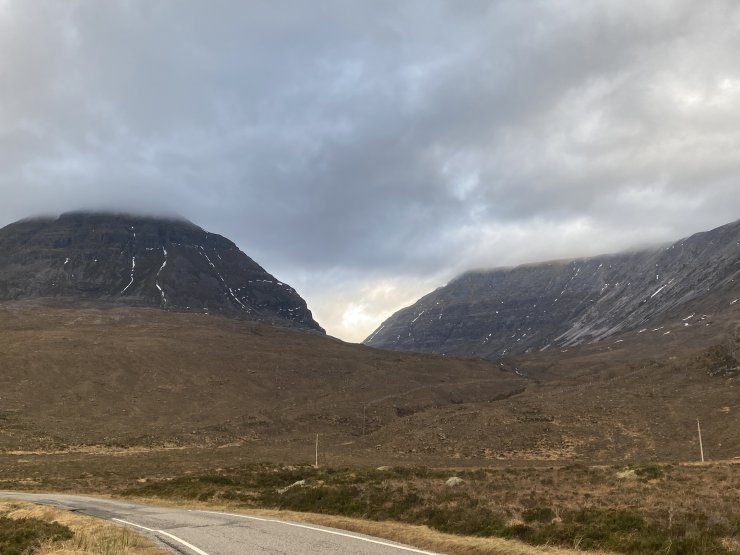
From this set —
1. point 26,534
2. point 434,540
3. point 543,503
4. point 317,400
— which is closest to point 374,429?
point 317,400

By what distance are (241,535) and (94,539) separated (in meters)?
4.28

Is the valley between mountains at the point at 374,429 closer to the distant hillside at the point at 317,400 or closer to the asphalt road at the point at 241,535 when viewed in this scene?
the distant hillside at the point at 317,400

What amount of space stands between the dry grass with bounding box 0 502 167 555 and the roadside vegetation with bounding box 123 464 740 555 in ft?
27.9

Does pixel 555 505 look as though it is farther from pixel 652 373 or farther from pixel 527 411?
pixel 652 373

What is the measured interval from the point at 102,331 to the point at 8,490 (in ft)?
357

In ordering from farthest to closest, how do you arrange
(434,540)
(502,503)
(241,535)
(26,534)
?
(502,503)
(241,535)
(26,534)
(434,540)

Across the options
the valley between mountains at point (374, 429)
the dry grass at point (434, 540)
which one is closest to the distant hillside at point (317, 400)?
the valley between mountains at point (374, 429)

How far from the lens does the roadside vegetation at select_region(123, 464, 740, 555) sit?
14.6 metres

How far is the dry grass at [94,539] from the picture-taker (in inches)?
575

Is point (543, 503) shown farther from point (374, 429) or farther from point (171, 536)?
point (374, 429)

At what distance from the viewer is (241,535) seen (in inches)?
685

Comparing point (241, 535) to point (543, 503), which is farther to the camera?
point (543, 503)

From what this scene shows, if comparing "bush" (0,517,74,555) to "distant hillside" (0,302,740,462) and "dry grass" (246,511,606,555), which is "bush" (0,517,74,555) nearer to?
"dry grass" (246,511,606,555)

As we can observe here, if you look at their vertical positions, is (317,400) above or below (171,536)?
above
